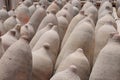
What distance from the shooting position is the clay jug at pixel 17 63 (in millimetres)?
1280

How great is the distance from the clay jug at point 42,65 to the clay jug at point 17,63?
11 cm

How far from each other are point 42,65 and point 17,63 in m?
0.22

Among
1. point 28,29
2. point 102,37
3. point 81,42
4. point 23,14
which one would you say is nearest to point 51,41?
point 81,42

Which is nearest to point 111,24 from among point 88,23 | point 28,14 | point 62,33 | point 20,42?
point 88,23

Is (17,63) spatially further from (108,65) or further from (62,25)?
(62,25)

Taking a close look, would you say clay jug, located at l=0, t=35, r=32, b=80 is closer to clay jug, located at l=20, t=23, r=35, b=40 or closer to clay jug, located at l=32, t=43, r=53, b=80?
clay jug, located at l=32, t=43, r=53, b=80

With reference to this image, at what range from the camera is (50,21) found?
2.11 m

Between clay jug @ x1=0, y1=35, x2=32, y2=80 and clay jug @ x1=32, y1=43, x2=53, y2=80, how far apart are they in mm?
112

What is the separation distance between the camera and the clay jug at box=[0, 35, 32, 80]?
128 centimetres

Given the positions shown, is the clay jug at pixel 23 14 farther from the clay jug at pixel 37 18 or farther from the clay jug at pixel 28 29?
the clay jug at pixel 28 29

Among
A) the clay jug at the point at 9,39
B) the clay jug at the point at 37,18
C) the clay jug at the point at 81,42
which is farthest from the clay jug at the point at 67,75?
the clay jug at the point at 37,18

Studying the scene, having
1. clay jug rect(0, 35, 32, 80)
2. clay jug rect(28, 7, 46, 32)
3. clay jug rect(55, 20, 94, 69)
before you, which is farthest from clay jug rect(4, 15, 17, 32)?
clay jug rect(0, 35, 32, 80)

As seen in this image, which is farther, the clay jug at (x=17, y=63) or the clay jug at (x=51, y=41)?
the clay jug at (x=51, y=41)

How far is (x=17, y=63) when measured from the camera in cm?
130
